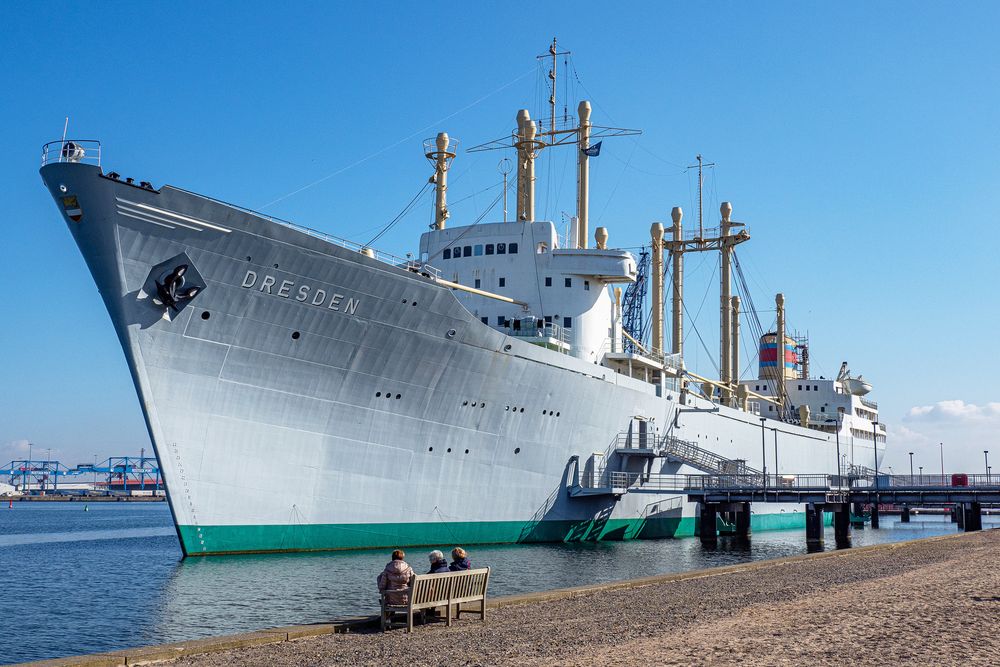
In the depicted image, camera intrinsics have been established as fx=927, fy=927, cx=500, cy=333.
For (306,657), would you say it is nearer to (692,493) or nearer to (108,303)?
(108,303)

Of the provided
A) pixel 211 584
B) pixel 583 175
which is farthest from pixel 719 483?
pixel 211 584

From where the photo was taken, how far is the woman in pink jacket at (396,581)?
11094mm

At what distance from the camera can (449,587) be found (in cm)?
1145

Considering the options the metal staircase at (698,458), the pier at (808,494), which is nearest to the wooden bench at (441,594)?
the pier at (808,494)

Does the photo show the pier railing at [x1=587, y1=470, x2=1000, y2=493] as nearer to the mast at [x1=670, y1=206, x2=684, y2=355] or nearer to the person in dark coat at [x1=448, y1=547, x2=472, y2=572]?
the mast at [x1=670, y1=206, x2=684, y2=355]

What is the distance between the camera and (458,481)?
80.3ft

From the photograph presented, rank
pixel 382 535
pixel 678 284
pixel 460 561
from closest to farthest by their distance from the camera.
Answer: pixel 460 561, pixel 382 535, pixel 678 284

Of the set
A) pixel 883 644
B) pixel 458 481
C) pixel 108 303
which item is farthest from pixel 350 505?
pixel 883 644

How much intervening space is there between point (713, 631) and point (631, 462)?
70.0 ft

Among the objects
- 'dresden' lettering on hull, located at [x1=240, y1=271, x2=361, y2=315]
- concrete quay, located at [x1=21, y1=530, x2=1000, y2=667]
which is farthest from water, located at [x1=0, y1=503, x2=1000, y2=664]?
'dresden' lettering on hull, located at [x1=240, y1=271, x2=361, y2=315]

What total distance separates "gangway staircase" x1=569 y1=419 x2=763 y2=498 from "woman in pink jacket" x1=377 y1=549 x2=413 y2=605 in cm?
1768

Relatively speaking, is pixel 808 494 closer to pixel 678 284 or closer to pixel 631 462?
pixel 631 462

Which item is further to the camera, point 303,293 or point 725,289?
point 725,289

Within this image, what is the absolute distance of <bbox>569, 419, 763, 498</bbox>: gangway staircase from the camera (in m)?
29.3
